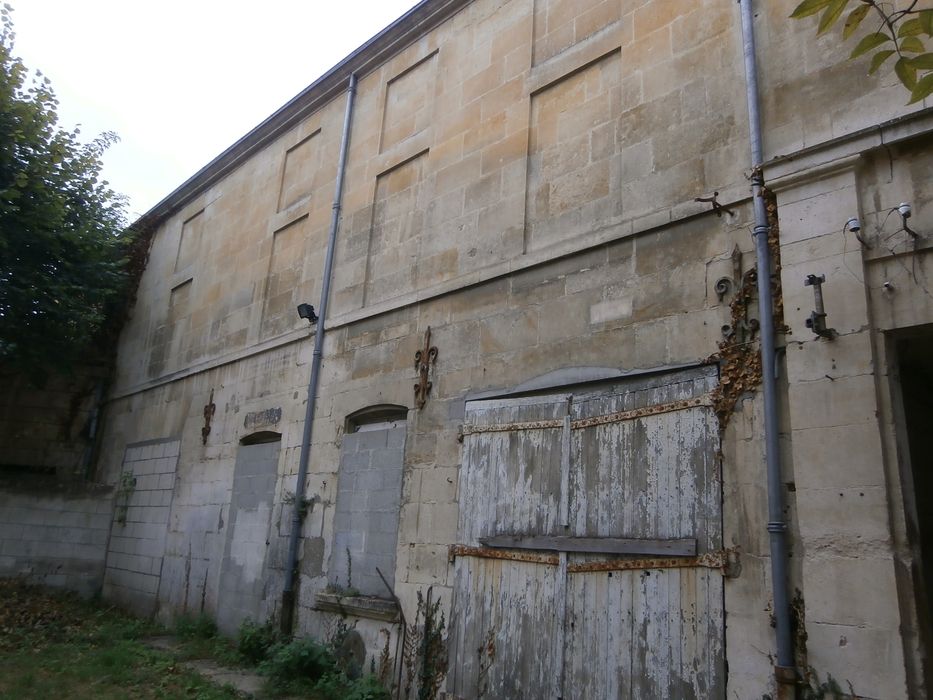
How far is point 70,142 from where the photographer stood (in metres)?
11.8

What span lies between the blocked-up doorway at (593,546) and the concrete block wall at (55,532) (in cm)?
853

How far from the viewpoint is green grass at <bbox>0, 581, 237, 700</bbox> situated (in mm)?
6703

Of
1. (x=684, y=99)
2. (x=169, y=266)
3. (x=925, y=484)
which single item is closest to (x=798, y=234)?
(x=684, y=99)

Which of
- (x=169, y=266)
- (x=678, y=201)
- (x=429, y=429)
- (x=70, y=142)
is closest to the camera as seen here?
(x=678, y=201)

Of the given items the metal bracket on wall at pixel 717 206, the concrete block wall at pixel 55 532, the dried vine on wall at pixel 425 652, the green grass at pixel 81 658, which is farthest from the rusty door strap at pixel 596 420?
the concrete block wall at pixel 55 532

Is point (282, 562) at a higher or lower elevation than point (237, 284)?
lower

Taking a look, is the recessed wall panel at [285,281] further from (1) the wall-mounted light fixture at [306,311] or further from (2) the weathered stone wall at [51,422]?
(2) the weathered stone wall at [51,422]

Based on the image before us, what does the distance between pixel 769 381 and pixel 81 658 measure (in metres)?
7.68

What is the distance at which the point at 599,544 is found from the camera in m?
5.29

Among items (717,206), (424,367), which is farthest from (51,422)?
(717,206)

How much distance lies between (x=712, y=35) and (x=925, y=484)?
3833 millimetres

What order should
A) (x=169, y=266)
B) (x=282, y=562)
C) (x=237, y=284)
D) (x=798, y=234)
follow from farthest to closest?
1. (x=169, y=266)
2. (x=237, y=284)
3. (x=282, y=562)
4. (x=798, y=234)

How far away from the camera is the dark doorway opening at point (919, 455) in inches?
155

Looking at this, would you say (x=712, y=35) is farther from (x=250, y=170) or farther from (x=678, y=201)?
(x=250, y=170)
